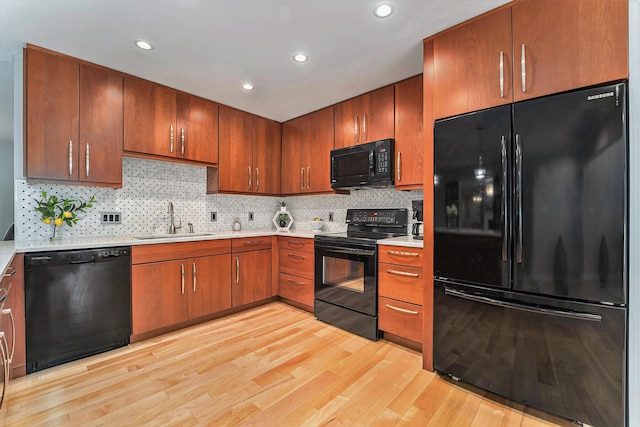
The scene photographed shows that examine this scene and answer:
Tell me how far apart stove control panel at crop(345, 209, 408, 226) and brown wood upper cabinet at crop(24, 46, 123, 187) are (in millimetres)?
2391

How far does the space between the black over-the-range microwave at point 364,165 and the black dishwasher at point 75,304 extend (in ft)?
7.00

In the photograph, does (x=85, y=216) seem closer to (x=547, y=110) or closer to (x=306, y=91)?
(x=306, y=91)

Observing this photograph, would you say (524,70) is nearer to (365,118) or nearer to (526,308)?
(526,308)

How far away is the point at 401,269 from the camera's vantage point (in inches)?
90.0

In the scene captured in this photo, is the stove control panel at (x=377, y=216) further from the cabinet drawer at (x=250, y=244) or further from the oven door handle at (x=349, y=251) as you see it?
the cabinet drawer at (x=250, y=244)

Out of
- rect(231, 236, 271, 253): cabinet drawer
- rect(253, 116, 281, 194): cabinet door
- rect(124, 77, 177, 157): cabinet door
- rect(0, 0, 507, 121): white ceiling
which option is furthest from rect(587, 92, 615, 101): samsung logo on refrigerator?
rect(124, 77, 177, 157): cabinet door

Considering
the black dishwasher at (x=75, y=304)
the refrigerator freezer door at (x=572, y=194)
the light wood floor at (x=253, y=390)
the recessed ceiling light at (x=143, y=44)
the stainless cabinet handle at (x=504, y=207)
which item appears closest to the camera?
the refrigerator freezer door at (x=572, y=194)

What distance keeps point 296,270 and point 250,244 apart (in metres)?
0.62

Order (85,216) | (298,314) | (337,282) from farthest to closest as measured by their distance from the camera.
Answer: (298,314), (337,282), (85,216)

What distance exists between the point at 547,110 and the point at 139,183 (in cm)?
346

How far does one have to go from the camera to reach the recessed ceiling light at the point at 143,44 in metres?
2.03

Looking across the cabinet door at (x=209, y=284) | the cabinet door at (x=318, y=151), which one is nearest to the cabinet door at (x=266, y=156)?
the cabinet door at (x=318, y=151)

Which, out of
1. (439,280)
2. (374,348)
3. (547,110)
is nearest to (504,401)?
(439,280)

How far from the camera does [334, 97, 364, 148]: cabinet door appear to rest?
9.73 ft
